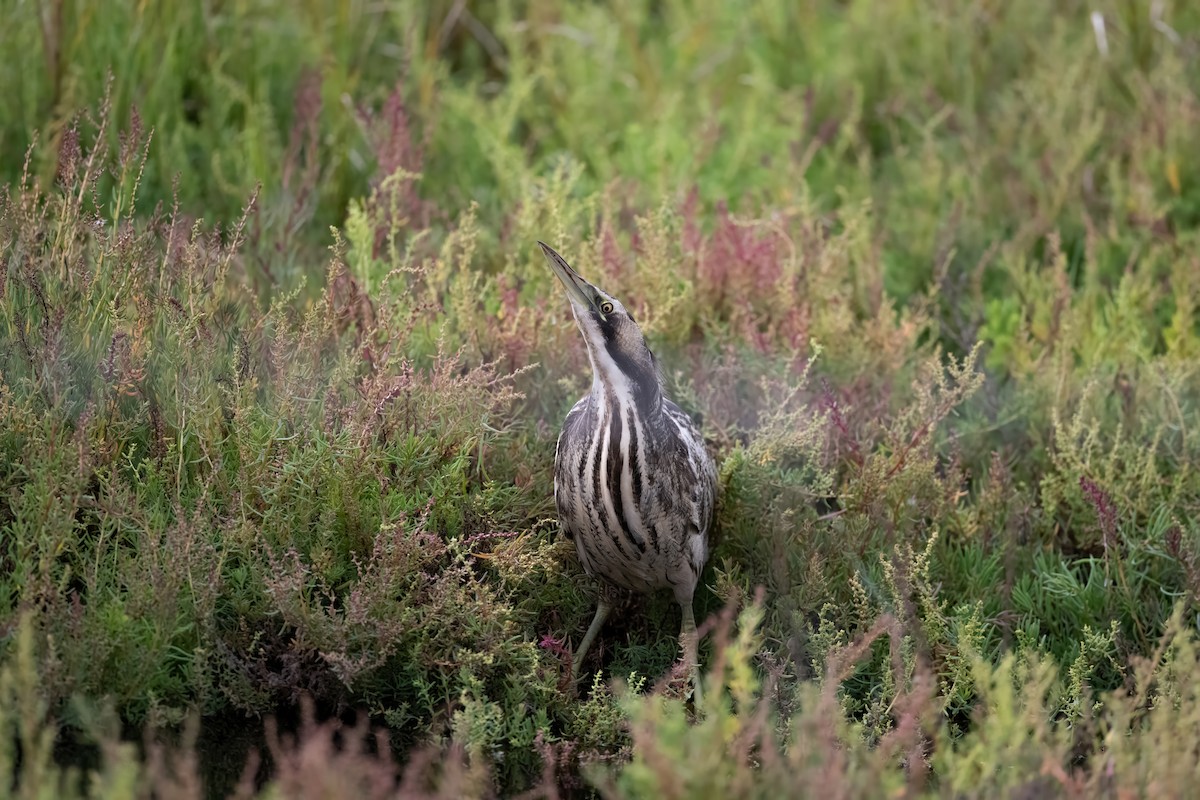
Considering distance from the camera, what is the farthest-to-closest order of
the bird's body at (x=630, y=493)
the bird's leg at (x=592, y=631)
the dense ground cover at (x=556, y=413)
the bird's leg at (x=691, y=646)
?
the bird's leg at (x=592, y=631) → the bird's body at (x=630, y=493) → the bird's leg at (x=691, y=646) → the dense ground cover at (x=556, y=413)

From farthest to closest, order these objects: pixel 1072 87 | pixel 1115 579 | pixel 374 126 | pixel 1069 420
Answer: pixel 1072 87, pixel 374 126, pixel 1069 420, pixel 1115 579

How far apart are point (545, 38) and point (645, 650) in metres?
4.21

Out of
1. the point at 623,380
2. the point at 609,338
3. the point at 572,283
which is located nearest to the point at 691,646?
the point at 623,380

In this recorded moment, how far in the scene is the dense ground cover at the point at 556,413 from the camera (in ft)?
13.1

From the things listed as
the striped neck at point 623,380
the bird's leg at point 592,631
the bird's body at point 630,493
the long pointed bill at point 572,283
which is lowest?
the bird's leg at point 592,631

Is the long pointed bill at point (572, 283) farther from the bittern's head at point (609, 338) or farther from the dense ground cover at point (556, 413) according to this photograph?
the dense ground cover at point (556, 413)

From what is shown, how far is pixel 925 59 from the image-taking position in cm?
788

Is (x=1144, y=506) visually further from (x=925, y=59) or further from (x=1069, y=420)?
(x=925, y=59)

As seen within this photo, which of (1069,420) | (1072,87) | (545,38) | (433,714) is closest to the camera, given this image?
(433,714)

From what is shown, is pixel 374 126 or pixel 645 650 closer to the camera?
pixel 645 650

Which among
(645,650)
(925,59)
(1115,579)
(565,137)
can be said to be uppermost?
(925,59)

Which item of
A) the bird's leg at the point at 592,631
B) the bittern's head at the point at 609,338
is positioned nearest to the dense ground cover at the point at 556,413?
the bird's leg at the point at 592,631

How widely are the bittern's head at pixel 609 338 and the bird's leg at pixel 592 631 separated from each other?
0.71 m

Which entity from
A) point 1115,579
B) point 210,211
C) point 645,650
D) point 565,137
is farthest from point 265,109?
point 1115,579
